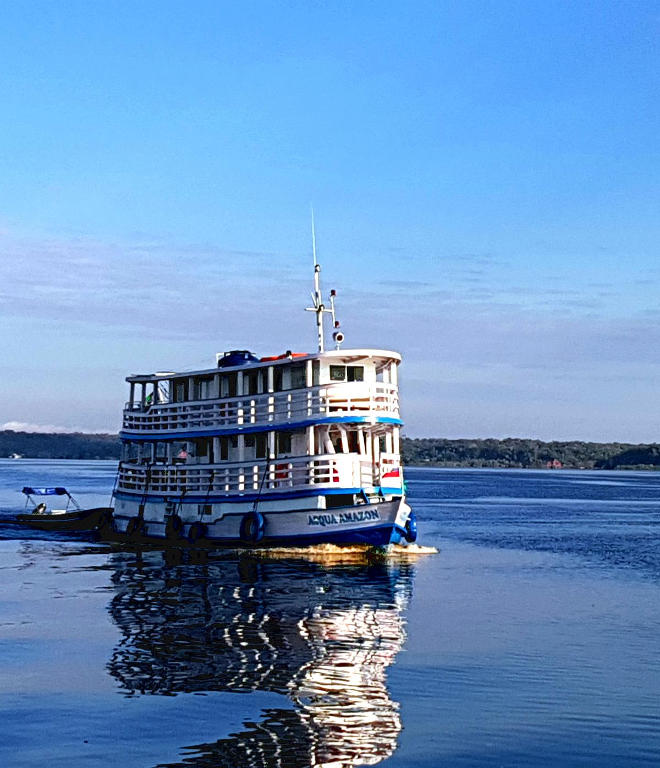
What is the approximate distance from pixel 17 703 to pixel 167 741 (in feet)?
11.9

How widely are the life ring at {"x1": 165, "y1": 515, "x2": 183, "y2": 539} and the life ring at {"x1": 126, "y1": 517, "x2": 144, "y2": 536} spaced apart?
3.14 m

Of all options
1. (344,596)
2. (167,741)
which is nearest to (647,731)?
(167,741)

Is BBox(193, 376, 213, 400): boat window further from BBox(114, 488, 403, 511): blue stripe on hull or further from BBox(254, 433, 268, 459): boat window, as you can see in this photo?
BBox(114, 488, 403, 511): blue stripe on hull

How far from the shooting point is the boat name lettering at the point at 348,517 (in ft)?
131

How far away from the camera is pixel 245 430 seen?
143 feet

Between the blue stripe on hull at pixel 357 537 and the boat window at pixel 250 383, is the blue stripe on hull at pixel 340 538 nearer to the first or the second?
the blue stripe on hull at pixel 357 537

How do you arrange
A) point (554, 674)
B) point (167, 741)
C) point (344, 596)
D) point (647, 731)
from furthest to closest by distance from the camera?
point (344, 596), point (554, 674), point (647, 731), point (167, 741)

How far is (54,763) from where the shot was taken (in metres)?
15.0

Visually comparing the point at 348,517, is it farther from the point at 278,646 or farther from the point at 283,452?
the point at 278,646

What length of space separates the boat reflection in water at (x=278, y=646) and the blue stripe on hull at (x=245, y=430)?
217 inches

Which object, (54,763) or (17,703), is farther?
(17,703)

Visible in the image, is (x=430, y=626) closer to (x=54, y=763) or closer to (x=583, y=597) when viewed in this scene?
(x=583, y=597)

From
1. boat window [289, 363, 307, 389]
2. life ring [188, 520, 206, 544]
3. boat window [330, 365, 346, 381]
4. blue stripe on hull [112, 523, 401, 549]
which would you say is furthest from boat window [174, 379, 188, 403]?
boat window [330, 365, 346, 381]

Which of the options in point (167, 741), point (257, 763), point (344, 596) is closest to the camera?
point (257, 763)
